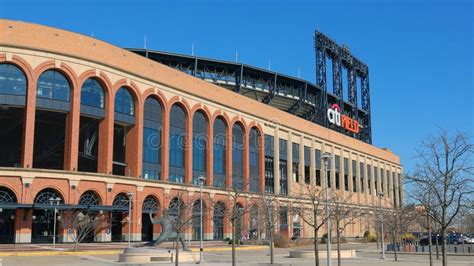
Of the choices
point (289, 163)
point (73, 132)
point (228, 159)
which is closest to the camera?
point (73, 132)

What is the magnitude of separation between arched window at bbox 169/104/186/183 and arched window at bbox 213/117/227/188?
6586mm

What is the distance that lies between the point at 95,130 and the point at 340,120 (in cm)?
5615

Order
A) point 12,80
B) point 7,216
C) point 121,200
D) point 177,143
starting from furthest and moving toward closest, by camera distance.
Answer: point 177,143 < point 121,200 < point 12,80 < point 7,216

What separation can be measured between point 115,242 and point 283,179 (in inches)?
1403

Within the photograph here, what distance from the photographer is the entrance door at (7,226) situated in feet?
162

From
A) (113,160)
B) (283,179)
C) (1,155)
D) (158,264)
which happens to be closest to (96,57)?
(113,160)

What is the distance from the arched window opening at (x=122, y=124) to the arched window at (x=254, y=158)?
22.3 m

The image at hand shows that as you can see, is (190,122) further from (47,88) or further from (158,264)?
(158,264)

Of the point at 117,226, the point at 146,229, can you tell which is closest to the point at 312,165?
the point at 146,229

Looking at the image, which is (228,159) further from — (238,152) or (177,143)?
(177,143)

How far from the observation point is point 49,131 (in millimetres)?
64375

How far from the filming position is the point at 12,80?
51.4 m

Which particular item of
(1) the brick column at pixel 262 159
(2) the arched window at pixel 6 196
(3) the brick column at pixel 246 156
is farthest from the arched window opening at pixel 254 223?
(2) the arched window at pixel 6 196

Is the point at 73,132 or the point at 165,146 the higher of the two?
the point at 73,132
